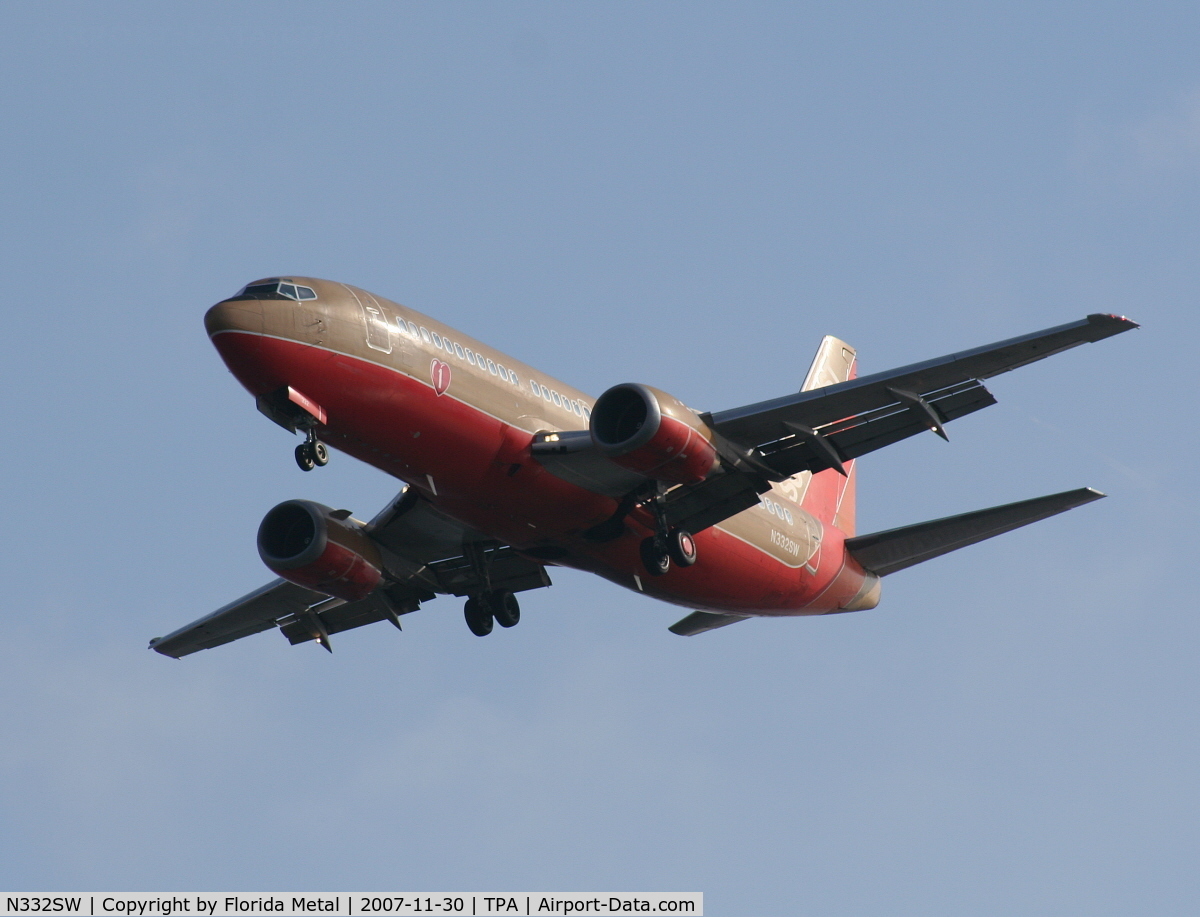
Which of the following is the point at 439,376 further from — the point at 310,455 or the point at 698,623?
the point at 698,623

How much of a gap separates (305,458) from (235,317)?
290cm

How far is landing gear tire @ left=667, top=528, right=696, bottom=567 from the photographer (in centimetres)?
3416

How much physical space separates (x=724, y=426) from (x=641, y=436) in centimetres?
252

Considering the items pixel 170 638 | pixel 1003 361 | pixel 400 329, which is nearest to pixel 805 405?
pixel 1003 361

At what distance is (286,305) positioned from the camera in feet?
98.1

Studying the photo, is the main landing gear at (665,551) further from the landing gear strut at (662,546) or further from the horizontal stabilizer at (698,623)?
the horizontal stabilizer at (698,623)

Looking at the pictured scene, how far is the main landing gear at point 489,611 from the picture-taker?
3850cm

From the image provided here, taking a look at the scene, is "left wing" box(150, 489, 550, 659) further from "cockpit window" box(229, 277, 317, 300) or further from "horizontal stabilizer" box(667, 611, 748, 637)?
"cockpit window" box(229, 277, 317, 300)

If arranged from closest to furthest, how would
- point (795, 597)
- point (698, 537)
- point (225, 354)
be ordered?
point (225, 354) < point (698, 537) < point (795, 597)

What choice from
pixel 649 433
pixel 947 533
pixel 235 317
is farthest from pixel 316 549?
pixel 947 533

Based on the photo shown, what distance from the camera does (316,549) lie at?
36.3 metres

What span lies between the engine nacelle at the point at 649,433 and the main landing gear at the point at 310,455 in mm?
5314

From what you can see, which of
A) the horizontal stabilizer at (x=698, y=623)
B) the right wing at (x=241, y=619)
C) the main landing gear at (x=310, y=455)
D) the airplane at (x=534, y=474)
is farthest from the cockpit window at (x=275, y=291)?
the horizontal stabilizer at (x=698, y=623)

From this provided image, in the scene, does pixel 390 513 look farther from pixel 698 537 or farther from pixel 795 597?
pixel 795 597
